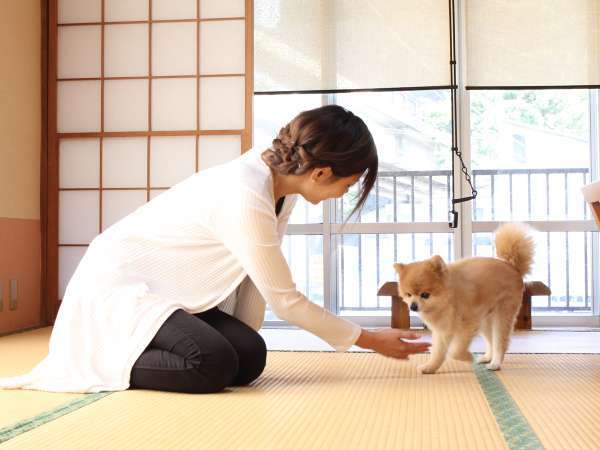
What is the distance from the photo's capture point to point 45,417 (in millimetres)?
1732

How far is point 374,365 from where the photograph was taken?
8.74ft

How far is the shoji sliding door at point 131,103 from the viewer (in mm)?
4371

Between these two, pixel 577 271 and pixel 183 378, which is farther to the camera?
pixel 577 271

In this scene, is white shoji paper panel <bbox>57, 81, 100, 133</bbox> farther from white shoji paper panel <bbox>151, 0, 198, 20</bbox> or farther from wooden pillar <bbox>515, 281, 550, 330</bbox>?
wooden pillar <bbox>515, 281, 550, 330</bbox>

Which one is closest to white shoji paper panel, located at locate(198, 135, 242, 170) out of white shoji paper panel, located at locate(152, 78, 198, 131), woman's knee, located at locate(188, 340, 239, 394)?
white shoji paper panel, located at locate(152, 78, 198, 131)

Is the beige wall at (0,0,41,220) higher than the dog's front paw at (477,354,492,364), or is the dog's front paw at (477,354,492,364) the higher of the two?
the beige wall at (0,0,41,220)

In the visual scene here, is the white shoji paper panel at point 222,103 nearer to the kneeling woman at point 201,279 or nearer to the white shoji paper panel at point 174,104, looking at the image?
the white shoji paper panel at point 174,104

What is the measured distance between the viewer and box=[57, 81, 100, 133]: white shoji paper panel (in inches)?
176

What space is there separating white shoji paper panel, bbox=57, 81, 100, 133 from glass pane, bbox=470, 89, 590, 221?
7.46ft

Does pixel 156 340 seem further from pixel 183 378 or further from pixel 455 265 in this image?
pixel 455 265

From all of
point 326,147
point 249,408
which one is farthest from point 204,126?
point 249,408

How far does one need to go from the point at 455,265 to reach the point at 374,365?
17.9 inches

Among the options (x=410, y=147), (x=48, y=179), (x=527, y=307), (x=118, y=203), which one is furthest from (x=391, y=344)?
(x=48, y=179)

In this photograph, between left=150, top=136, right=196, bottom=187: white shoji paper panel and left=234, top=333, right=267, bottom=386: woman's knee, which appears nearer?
left=234, top=333, right=267, bottom=386: woman's knee
